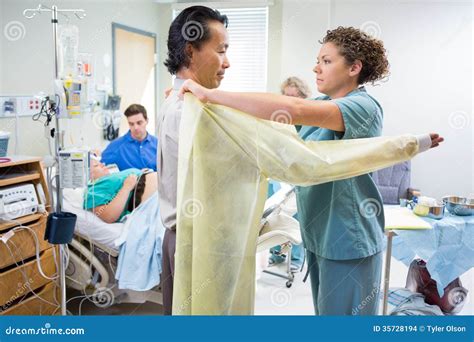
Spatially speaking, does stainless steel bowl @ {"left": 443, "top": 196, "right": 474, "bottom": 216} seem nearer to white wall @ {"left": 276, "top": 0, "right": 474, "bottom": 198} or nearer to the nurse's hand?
white wall @ {"left": 276, "top": 0, "right": 474, "bottom": 198}

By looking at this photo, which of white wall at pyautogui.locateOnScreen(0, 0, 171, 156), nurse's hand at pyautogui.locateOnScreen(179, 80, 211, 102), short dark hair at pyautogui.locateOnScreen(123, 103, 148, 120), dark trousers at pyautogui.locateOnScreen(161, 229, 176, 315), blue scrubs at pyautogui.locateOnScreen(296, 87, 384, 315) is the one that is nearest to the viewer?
nurse's hand at pyautogui.locateOnScreen(179, 80, 211, 102)

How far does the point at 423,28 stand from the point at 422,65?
1.08 ft

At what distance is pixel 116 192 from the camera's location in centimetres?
233

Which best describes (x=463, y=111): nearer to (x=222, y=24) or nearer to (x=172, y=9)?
(x=172, y=9)

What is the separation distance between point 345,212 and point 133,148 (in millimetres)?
2154

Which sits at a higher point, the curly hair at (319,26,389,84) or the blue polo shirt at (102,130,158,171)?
the curly hair at (319,26,389,84)

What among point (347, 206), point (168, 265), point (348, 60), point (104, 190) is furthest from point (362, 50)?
point (104, 190)

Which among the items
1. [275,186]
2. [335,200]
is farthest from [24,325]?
[275,186]

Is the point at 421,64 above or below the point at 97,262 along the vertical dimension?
above

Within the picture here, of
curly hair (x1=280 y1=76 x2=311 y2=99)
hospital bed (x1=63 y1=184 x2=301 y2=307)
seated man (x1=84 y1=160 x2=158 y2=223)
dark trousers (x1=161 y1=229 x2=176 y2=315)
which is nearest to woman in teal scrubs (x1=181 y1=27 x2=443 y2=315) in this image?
dark trousers (x1=161 y1=229 x2=176 y2=315)

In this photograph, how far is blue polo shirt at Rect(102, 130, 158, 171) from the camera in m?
3.02

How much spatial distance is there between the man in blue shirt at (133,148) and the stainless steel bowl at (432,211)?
1716mm

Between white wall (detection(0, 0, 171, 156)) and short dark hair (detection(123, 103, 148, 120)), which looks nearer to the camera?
white wall (detection(0, 0, 171, 156))

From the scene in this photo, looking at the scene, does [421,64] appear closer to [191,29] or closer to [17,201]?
[191,29]
